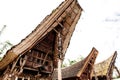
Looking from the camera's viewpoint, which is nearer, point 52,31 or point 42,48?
point 42,48

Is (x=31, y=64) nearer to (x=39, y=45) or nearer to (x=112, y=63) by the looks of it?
(x=39, y=45)

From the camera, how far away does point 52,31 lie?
449 inches

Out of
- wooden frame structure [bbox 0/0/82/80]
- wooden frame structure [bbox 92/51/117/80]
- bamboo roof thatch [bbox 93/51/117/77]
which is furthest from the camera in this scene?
bamboo roof thatch [bbox 93/51/117/77]

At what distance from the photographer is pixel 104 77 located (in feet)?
63.2

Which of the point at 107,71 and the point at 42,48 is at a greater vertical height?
the point at 42,48

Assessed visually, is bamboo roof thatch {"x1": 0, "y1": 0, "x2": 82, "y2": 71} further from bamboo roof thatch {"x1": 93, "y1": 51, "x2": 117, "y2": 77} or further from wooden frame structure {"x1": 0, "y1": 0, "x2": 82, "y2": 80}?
bamboo roof thatch {"x1": 93, "y1": 51, "x2": 117, "y2": 77}

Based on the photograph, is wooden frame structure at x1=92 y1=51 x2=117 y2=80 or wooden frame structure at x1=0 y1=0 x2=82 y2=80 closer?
wooden frame structure at x1=0 y1=0 x2=82 y2=80

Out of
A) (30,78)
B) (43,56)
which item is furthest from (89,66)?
(30,78)

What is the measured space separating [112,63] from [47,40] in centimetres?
1268

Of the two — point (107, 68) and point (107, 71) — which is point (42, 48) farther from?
point (107, 68)

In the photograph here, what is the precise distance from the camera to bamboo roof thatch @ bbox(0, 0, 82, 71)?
9032mm

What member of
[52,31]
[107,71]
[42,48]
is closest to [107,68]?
[107,71]

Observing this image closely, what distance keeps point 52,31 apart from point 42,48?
4.79 ft

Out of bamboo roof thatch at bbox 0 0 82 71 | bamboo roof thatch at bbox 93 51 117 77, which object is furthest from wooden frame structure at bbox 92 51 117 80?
bamboo roof thatch at bbox 0 0 82 71
